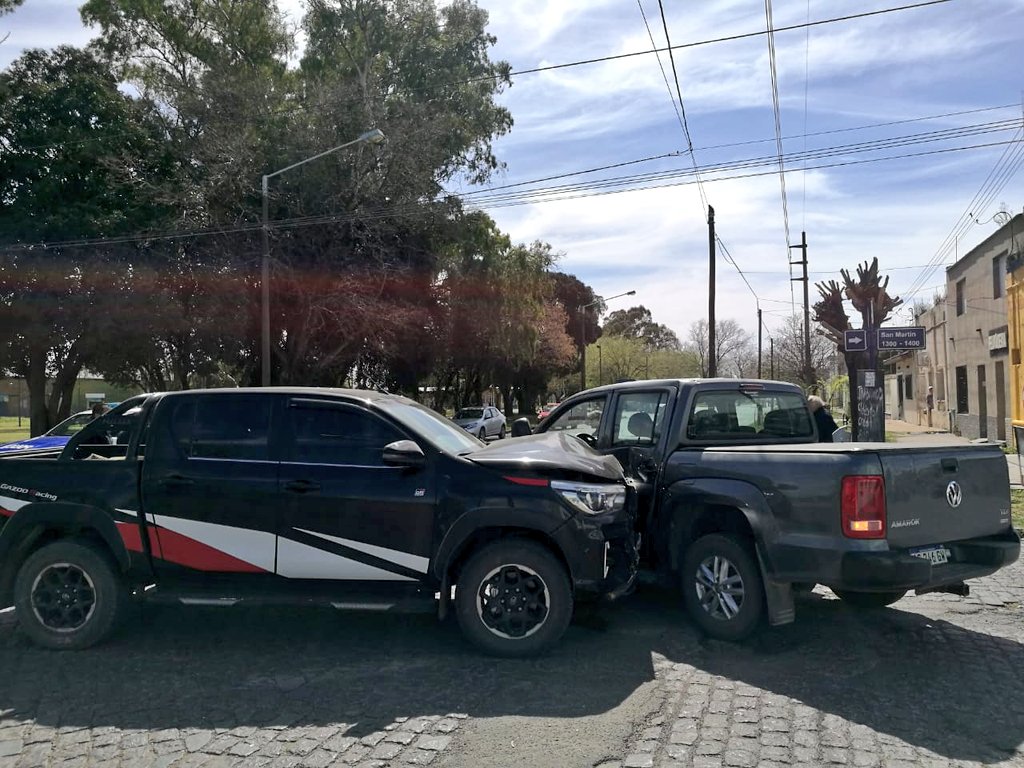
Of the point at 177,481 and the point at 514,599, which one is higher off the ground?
the point at 177,481

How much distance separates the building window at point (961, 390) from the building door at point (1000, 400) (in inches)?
201

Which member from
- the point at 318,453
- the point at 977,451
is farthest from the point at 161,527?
the point at 977,451

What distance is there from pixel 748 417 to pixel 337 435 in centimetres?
342

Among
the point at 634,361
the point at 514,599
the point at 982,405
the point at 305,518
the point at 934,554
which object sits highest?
the point at 634,361

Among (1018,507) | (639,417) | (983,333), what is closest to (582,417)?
(639,417)

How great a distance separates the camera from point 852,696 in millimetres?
4883

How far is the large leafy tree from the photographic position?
24.0 m

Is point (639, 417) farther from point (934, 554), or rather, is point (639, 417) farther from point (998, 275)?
point (998, 275)

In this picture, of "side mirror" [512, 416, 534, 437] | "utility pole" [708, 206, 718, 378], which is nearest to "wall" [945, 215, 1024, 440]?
"utility pole" [708, 206, 718, 378]

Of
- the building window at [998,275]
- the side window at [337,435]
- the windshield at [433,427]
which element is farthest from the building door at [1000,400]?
the side window at [337,435]

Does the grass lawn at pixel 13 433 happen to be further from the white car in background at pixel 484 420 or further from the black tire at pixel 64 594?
the black tire at pixel 64 594

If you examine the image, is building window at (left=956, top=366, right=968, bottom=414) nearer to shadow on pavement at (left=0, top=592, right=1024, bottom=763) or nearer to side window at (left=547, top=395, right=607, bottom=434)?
side window at (left=547, top=395, right=607, bottom=434)

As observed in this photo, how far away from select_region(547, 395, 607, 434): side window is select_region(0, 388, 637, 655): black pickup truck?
1.46 meters

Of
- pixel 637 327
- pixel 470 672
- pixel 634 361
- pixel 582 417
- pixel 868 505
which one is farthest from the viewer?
pixel 637 327
